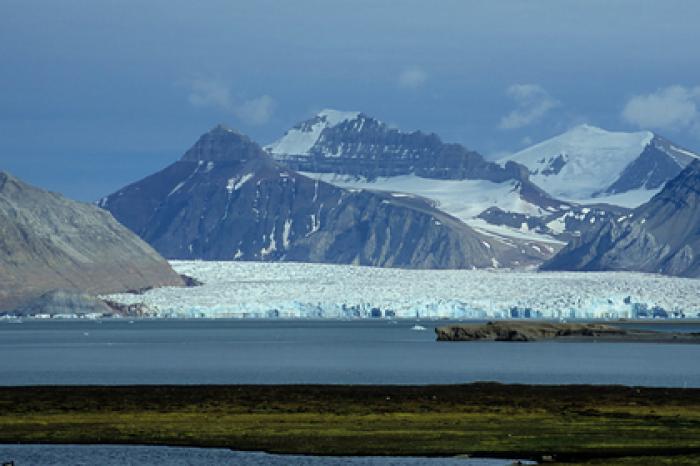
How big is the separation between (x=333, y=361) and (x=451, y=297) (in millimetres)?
87386

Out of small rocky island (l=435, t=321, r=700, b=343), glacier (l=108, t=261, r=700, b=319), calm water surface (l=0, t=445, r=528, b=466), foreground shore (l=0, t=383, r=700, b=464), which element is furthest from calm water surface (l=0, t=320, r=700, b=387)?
calm water surface (l=0, t=445, r=528, b=466)

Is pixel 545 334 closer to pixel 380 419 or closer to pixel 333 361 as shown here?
pixel 333 361

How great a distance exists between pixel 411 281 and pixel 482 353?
78143mm

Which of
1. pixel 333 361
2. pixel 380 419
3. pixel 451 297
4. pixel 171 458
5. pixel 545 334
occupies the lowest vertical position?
pixel 171 458

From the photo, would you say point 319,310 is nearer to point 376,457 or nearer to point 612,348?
point 612,348

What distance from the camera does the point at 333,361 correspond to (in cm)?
10344

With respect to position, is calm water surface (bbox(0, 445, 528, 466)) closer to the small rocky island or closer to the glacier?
the small rocky island

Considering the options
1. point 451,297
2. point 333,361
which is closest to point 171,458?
point 333,361

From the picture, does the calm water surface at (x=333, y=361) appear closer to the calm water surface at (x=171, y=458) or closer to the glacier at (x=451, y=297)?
the glacier at (x=451, y=297)

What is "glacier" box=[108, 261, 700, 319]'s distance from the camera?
7156 inches

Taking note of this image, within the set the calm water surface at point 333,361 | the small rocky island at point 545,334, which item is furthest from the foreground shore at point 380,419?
the small rocky island at point 545,334

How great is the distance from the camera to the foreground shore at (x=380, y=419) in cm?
4519

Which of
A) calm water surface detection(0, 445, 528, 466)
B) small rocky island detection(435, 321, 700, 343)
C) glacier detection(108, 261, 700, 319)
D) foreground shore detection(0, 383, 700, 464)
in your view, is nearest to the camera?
calm water surface detection(0, 445, 528, 466)

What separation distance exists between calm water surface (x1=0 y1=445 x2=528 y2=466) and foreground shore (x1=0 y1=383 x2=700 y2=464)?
108cm
